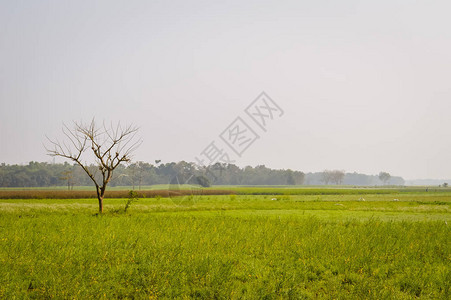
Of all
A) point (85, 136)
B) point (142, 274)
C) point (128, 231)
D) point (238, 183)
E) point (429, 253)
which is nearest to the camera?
point (142, 274)

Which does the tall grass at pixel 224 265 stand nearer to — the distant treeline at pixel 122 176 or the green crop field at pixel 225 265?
the green crop field at pixel 225 265

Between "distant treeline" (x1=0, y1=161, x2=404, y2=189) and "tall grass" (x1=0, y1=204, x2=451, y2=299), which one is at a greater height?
"distant treeline" (x1=0, y1=161, x2=404, y2=189)

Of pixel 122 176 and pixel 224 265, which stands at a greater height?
pixel 122 176

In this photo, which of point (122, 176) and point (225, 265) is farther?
point (122, 176)

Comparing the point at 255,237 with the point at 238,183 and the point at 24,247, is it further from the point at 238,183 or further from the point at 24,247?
the point at 238,183

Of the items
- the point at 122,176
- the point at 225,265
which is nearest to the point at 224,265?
the point at 225,265

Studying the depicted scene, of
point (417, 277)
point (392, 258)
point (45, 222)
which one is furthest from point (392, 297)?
point (45, 222)

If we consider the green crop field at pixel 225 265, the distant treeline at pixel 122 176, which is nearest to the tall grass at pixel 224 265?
the green crop field at pixel 225 265

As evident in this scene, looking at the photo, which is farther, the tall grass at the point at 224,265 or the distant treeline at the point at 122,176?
the distant treeline at the point at 122,176

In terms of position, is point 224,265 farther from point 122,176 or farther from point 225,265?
point 122,176

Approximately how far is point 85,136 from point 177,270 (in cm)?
2336

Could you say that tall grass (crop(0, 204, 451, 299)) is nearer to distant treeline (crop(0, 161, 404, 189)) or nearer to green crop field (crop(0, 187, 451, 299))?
green crop field (crop(0, 187, 451, 299))

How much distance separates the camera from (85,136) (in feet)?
102

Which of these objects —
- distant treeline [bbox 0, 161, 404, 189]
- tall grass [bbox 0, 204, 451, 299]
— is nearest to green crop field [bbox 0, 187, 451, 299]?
tall grass [bbox 0, 204, 451, 299]
